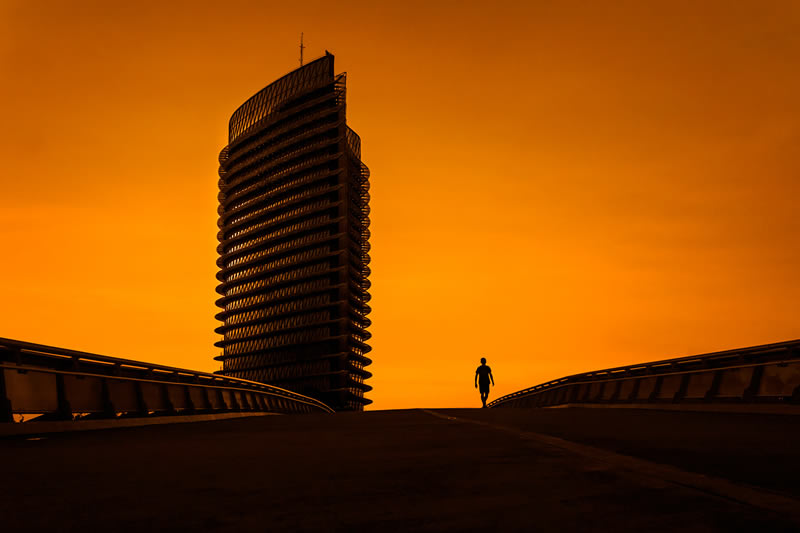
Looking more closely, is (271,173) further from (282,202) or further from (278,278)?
(278,278)

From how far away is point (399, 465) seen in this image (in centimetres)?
719

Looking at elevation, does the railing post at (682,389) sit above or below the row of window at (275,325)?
below

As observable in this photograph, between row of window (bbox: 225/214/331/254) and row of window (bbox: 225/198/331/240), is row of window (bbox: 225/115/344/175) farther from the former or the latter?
row of window (bbox: 225/214/331/254)

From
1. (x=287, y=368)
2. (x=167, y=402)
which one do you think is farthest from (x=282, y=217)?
(x=167, y=402)

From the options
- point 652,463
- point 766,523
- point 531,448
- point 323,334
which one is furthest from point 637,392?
point 323,334

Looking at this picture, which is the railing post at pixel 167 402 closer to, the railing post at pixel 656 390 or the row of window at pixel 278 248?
the railing post at pixel 656 390

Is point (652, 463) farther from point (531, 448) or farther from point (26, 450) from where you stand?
point (26, 450)

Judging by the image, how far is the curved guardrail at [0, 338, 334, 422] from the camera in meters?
13.0

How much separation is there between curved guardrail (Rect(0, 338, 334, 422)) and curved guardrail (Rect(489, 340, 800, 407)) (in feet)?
41.0

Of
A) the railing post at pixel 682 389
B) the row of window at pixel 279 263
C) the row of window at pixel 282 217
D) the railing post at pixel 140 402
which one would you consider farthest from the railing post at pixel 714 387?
the row of window at pixel 282 217

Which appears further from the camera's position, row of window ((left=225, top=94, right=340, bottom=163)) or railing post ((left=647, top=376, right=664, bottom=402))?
row of window ((left=225, top=94, right=340, bottom=163))

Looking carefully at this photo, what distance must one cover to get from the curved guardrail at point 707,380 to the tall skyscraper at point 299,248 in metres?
91.9

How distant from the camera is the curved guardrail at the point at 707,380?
1656 centimetres

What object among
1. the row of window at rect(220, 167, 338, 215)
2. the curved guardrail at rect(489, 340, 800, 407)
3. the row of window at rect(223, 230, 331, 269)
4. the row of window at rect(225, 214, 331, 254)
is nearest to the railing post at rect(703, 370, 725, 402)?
the curved guardrail at rect(489, 340, 800, 407)
